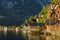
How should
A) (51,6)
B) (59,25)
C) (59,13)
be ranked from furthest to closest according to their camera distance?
1. (51,6)
2. (59,13)
3. (59,25)

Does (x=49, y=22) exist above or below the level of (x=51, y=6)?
below

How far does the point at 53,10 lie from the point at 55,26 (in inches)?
1439

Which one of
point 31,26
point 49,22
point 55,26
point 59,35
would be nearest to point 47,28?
point 49,22

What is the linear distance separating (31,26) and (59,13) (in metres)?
40.4

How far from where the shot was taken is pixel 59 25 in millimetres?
109062

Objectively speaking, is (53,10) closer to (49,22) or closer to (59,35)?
(49,22)

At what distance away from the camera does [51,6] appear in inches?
6324

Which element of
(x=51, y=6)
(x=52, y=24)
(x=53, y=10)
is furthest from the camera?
(x=51, y=6)

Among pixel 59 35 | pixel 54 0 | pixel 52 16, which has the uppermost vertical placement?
pixel 54 0

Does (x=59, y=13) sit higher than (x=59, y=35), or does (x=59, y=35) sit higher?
(x=59, y=13)

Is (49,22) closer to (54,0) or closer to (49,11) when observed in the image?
(49,11)

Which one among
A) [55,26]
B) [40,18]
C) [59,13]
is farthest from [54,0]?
[55,26]

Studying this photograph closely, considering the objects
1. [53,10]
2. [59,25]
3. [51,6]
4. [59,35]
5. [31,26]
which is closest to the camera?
[59,35]

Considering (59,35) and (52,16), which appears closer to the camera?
(59,35)
